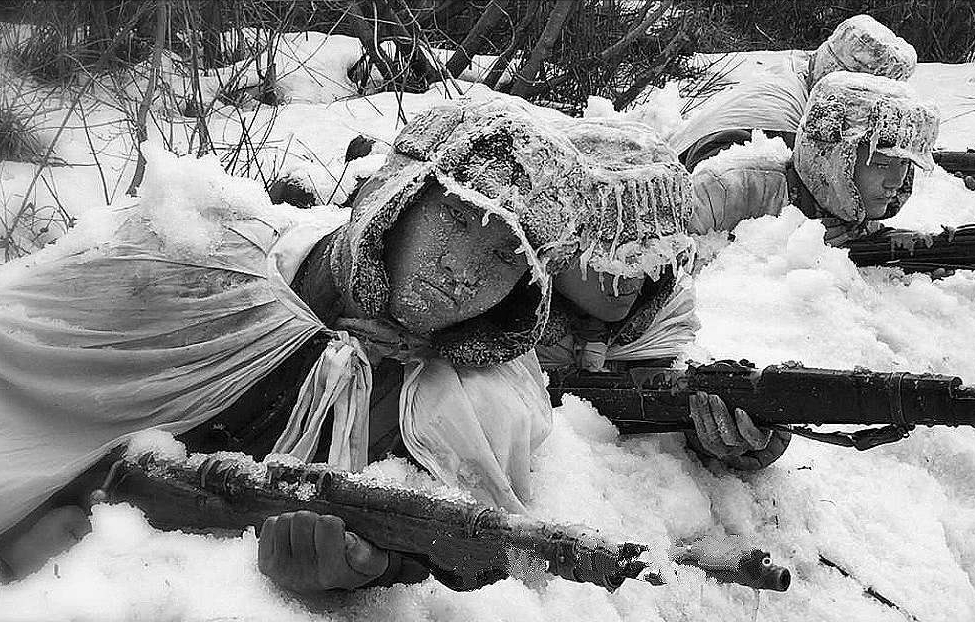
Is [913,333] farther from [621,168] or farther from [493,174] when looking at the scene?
[493,174]

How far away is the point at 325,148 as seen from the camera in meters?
4.14

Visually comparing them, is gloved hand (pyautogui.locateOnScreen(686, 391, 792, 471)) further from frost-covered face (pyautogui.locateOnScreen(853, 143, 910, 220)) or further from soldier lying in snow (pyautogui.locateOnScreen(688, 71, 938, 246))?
frost-covered face (pyautogui.locateOnScreen(853, 143, 910, 220))

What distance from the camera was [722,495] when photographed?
7.38 ft

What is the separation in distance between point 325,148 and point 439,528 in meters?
3.05

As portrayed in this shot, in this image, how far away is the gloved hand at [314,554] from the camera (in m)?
1.29

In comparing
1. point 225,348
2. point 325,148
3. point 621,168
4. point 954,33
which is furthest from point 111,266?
point 954,33

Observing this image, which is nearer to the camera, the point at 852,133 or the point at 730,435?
the point at 730,435

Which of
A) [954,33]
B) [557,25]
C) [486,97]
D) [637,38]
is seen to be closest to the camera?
[486,97]

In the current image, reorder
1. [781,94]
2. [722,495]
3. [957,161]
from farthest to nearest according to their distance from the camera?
[957,161], [781,94], [722,495]

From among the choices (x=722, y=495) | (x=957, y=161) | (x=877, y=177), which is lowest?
(x=957, y=161)

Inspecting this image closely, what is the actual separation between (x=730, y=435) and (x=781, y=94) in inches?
102

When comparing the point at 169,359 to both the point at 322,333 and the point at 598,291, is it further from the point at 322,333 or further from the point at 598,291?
the point at 598,291

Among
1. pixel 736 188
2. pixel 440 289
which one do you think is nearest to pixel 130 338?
pixel 440 289

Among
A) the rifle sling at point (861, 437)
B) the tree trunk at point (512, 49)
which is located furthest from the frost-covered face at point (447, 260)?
the tree trunk at point (512, 49)
